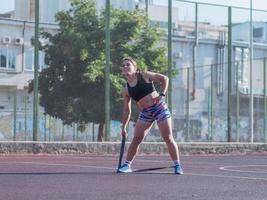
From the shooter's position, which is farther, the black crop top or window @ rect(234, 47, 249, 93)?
window @ rect(234, 47, 249, 93)

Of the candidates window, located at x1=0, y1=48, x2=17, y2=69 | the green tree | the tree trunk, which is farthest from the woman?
window, located at x1=0, y1=48, x2=17, y2=69

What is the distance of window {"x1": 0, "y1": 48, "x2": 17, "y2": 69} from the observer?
42.5 metres

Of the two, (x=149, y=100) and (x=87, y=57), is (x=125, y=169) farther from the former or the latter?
(x=87, y=57)

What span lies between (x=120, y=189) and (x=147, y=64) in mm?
19373

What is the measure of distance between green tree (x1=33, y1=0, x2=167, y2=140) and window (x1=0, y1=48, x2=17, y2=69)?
1417 cm

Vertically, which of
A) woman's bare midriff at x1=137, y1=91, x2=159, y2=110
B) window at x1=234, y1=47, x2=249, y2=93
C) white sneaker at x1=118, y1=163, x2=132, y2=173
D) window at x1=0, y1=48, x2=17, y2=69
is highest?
window at x1=0, y1=48, x2=17, y2=69

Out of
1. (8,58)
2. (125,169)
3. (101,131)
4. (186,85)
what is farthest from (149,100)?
(8,58)

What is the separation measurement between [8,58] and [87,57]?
56.6ft

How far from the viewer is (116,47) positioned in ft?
87.7

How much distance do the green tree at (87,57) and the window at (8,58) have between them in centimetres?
1417

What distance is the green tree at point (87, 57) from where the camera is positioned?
25828mm

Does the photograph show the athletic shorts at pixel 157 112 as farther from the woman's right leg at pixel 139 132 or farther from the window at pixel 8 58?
the window at pixel 8 58

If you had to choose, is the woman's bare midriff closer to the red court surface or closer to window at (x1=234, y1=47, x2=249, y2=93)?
the red court surface

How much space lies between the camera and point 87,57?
88.6ft
